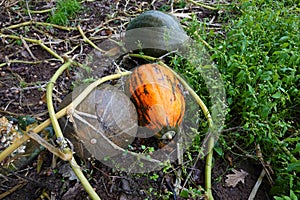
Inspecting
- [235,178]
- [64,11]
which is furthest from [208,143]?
[64,11]

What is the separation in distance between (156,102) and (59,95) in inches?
34.1

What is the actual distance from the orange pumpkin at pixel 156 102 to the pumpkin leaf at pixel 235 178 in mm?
430

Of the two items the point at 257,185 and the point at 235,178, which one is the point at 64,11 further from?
the point at 257,185

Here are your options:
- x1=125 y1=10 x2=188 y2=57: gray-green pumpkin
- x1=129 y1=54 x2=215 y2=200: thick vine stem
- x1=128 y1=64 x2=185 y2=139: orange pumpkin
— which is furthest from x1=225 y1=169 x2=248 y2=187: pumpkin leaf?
x1=125 y1=10 x2=188 y2=57: gray-green pumpkin

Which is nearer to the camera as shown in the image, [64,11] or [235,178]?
[235,178]

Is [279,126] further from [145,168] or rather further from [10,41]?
[10,41]

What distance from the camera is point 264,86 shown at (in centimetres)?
232

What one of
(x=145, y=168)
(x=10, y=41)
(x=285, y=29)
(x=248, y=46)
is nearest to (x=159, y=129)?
(x=145, y=168)

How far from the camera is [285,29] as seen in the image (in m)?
3.02

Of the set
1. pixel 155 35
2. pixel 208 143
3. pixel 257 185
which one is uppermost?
pixel 155 35

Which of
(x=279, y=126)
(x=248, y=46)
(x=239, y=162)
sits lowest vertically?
(x=239, y=162)

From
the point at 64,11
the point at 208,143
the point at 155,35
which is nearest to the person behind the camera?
the point at 208,143

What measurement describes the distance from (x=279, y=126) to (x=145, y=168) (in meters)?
0.90

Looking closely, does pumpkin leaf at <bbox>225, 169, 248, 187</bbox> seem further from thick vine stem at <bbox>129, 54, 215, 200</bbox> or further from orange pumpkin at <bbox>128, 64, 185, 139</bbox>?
orange pumpkin at <bbox>128, 64, 185, 139</bbox>
